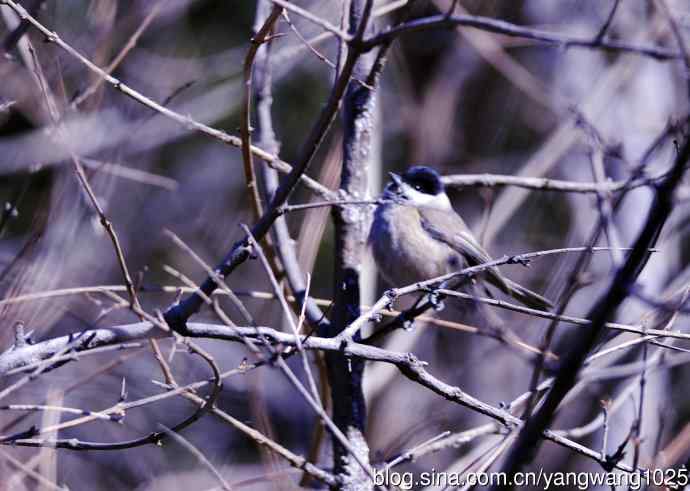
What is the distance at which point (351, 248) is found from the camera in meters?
3.10

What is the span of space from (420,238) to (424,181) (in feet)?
1.30

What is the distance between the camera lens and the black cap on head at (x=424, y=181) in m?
4.39

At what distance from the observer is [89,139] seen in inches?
265

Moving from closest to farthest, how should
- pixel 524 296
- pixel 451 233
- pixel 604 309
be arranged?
pixel 604 309 → pixel 524 296 → pixel 451 233

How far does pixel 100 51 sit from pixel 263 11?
35.2 inches

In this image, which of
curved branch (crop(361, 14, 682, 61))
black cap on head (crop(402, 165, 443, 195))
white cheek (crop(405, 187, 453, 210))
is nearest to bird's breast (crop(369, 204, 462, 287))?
white cheek (crop(405, 187, 453, 210))

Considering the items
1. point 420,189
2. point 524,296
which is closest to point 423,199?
point 420,189

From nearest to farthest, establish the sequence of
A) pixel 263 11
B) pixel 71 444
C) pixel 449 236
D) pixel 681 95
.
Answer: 1. pixel 71 444
2. pixel 263 11
3. pixel 449 236
4. pixel 681 95

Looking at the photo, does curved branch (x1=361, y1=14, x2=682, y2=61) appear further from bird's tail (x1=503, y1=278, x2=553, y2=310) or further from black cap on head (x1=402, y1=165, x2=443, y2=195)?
black cap on head (x1=402, y1=165, x2=443, y2=195)

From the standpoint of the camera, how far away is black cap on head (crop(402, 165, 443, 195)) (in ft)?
14.4

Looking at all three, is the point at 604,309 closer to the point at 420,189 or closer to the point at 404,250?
the point at 404,250

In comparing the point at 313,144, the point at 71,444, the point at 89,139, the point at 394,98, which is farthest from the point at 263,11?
the point at 394,98

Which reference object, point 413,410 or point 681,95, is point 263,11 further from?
point 681,95

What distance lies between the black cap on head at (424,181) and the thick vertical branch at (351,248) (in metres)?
1.22
